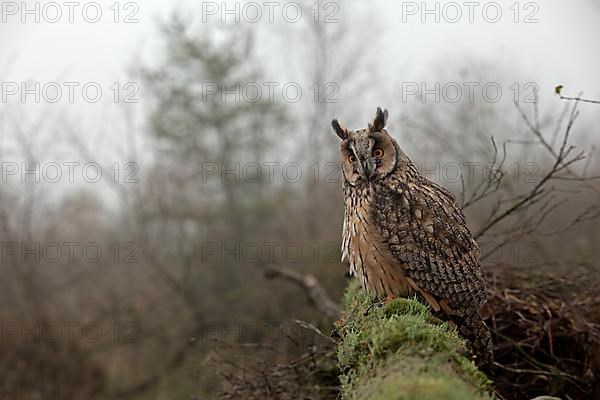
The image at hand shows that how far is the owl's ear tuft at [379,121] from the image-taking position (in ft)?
13.2

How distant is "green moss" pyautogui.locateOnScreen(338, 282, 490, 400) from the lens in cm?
205

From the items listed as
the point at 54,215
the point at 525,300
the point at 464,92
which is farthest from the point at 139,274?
the point at 525,300

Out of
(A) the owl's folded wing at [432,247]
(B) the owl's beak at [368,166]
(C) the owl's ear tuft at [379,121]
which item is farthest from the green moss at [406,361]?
(C) the owl's ear tuft at [379,121]

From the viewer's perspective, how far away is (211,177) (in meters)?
18.1

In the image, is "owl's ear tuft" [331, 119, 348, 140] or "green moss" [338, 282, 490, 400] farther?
"owl's ear tuft" [331, 119, 348, 140]

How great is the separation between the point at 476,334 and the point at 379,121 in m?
1.43

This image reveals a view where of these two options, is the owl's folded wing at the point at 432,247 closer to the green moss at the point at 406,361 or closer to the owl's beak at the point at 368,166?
the owl's beak at the point at 368,166

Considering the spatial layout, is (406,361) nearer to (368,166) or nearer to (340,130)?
(368,166)

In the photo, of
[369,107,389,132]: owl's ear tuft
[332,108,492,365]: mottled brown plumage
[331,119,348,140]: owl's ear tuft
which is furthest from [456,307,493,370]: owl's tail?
[331,119,348,140]: owl's ear tuft

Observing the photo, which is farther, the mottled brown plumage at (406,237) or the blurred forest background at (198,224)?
the blurred forest background at (198,224)

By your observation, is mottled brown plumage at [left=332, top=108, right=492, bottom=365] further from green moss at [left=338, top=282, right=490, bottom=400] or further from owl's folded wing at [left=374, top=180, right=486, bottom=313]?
green moss at [left=338, top=282, right=490, bottom=400]

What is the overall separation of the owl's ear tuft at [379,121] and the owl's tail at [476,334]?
4.11 feet

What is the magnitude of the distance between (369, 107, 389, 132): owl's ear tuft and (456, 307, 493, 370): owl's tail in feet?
4.11

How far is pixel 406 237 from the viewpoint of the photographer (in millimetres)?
3885
